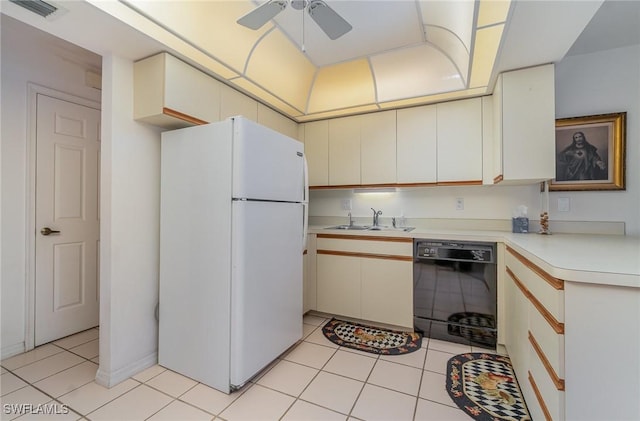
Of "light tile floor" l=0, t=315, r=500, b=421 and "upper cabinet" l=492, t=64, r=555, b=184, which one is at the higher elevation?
"upper cabinet" l=492, t=64, r=555, b=184

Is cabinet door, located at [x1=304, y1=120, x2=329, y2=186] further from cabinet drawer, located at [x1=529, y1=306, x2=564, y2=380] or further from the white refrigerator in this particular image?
cabinet drawer, located at [x1=529, y1=306, x2=564, y2=380]

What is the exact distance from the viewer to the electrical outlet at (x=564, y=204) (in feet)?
7.66

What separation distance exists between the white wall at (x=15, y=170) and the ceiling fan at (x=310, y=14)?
6.51 ft

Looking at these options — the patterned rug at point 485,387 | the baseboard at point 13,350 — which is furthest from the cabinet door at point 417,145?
the baseboard at point 13,350

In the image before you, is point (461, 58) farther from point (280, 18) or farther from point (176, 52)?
point (176, 52)

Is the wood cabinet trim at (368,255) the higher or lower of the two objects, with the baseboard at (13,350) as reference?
higher

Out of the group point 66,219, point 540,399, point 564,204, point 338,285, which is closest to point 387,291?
point 338,285

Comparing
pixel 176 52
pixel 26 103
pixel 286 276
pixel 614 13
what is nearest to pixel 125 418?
pixel 286 276

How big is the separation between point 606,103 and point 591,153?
0.41m

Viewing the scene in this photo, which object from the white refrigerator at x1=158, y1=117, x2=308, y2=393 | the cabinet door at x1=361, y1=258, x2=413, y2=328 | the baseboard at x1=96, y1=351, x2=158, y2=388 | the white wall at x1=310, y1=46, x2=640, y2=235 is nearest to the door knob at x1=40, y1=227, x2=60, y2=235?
the white refrigerator at x1=158, y1=117, x2=308, y2=393

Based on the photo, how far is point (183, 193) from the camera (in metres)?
1.92

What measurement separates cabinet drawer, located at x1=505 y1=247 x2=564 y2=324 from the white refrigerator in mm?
1530

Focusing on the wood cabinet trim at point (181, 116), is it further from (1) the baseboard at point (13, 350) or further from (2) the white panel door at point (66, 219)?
(1) the baseboard at point (13, 350)

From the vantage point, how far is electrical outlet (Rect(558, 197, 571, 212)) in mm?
2336
